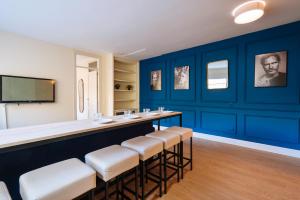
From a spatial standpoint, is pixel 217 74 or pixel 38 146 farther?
pixel 217 74

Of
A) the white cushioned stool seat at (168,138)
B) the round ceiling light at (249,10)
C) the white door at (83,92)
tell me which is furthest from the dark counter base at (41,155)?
the white door at (83,92)

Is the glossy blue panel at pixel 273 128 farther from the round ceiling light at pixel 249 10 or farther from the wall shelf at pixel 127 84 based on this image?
the wall shelf at pixel 127 84

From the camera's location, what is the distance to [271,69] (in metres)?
3.08

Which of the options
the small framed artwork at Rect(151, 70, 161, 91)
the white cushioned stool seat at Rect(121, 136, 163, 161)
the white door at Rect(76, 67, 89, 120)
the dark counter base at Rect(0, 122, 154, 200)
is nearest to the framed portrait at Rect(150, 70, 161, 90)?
the small framed artwork at Rect(151, 70, 161, 91)

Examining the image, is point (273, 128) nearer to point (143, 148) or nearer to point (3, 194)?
point (143, 148)

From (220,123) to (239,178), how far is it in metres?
1.86

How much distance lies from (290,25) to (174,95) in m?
3.03

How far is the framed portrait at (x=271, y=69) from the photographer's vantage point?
2957mm

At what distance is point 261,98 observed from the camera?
3219 millimetres

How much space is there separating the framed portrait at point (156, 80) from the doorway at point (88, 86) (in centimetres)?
193

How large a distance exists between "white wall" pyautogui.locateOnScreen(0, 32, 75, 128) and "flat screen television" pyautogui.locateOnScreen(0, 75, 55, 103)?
136 mm

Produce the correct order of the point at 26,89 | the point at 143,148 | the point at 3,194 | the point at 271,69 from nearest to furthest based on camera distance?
the point at 3,194 → the point at 143,148 → the point at 271,69 → the point at 26,89

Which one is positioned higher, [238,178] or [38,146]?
[38,146]

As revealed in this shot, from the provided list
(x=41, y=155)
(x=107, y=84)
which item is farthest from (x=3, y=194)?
(x=107, y=84)
